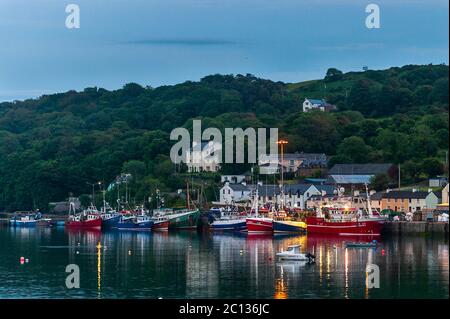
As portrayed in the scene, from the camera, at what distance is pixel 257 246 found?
158 feet

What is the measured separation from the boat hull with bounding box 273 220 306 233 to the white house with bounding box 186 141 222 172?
2207 centimetres

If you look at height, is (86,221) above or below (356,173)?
below

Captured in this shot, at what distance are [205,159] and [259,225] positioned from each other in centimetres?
2249

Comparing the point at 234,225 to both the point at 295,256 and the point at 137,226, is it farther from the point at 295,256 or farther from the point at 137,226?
the point at 295,256

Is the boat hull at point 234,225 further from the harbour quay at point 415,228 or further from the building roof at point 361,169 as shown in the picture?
the building roof at point 361,169

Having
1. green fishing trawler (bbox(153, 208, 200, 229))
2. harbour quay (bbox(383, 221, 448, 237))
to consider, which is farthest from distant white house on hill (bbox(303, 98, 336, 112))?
harbour quay (bbox(383, 221, 448, 237))

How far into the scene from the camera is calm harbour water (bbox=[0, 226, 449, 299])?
104 feet

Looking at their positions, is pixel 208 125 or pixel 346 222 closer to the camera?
pixel 346 222

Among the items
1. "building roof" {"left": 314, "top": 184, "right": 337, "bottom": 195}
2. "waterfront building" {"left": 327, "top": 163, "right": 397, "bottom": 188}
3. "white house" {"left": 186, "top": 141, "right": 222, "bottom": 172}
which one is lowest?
"building roof" {"left": 314, "top": 184, "right": 337, "bottom": 195}

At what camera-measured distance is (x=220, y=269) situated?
37625 millimetres

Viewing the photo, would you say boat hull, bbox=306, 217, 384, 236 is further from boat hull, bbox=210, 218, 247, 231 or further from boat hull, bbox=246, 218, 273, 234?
boat hull, bbox=210, 218, 247, 231

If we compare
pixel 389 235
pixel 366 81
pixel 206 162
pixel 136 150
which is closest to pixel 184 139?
pixel 136 150
